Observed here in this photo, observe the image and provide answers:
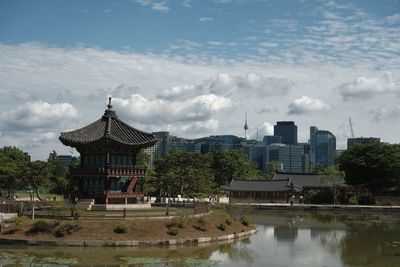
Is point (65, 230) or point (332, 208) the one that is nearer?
point (65, 230)

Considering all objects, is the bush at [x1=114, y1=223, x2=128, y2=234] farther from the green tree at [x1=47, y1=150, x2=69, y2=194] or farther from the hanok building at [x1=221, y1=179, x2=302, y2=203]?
the hanok building at [x1=221, y1=179, x2=302, y2=203]

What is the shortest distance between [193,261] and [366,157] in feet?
210

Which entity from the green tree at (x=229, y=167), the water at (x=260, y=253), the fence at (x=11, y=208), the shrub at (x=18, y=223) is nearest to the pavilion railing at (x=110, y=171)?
the fence at (x=11, y=208)

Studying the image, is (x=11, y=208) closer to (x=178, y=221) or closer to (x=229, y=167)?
(x=178, y=221)

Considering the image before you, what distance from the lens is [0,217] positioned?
1751 inches

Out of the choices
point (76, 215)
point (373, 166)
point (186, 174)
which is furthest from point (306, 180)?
point (76, 215)

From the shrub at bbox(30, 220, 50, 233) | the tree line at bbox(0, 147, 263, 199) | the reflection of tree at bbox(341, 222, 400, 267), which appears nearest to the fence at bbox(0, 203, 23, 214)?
the shrub at bbox(30, 220, 50, 233)

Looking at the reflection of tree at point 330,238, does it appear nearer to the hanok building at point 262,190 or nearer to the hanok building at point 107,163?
the hanok building at point 107,163

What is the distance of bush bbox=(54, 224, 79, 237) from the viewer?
4147 cm

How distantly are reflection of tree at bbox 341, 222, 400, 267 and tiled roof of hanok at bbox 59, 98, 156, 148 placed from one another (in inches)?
951

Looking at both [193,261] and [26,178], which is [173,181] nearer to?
[26,178]

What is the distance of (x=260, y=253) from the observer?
3909 cm

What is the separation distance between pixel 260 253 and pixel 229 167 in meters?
89.2

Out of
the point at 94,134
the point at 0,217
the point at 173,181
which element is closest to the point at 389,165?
the point at 173,181
